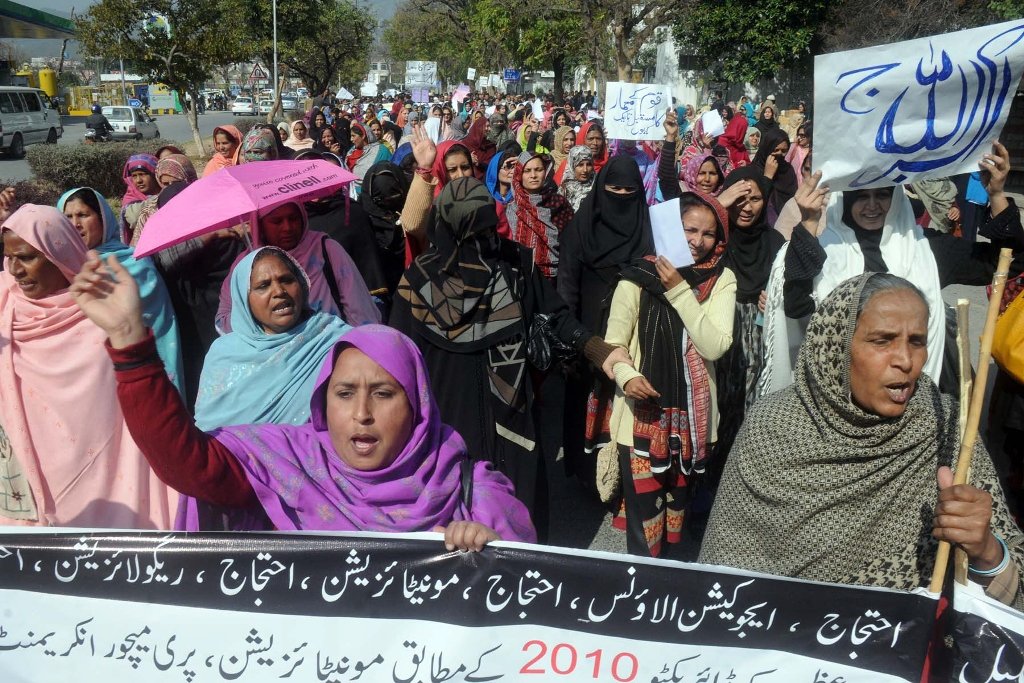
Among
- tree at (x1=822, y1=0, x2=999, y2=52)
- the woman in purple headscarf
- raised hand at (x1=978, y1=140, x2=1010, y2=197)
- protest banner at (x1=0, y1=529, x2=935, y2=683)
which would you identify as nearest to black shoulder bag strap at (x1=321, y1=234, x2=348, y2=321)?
the woman in purple headscarf

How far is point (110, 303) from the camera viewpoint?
5.99ft

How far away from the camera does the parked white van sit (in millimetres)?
25078

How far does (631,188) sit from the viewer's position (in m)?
4.78

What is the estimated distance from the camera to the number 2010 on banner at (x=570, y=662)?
1925 mm

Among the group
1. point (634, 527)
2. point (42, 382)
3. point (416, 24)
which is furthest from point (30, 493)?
point (416, 24)

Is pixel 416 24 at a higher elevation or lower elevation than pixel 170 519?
higher

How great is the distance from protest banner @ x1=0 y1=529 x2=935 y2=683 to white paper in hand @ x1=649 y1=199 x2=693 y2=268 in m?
1.92

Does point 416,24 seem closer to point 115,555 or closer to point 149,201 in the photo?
point 149,201

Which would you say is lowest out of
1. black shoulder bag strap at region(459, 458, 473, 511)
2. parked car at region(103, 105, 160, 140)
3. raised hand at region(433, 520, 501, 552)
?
raised hand at region(433, 520, 501, 552)

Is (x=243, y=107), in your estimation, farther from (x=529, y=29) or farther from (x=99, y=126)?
(x=529, y=29)

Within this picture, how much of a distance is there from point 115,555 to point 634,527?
2.22 metres

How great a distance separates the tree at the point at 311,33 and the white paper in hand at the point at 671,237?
24067 millimetres

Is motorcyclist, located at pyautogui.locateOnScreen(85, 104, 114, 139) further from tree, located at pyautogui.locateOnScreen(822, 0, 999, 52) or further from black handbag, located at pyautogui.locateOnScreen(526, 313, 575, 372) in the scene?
black handbag, located at pyautogui.locateOnScreen(526, 313, 575, 372)

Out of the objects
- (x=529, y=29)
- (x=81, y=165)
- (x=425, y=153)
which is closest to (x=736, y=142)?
(x=425, y=153)
